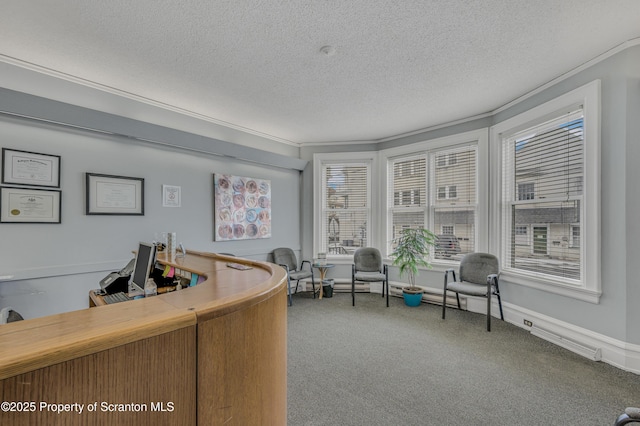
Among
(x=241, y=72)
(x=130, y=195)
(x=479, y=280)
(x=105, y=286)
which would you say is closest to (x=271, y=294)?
(x=105, y=286)

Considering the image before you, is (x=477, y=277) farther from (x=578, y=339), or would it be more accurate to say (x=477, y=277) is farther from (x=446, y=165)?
(x=446, y=165)

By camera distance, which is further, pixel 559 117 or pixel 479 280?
pixel 479 280

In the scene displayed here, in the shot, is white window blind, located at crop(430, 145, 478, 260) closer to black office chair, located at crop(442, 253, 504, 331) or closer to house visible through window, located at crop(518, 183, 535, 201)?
black office chair, located at crop(442, 253, 504, 331)

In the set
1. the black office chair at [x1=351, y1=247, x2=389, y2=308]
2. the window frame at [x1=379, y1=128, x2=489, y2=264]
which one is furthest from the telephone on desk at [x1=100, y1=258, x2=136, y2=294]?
the window frame at [x1=379, y1=128, x2=489, y2=264]

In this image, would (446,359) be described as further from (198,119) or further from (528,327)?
(198,119)

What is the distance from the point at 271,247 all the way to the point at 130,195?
2.25 metres

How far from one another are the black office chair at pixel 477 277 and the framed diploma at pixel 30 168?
14.9 feet

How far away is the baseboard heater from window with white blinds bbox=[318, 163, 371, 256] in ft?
8.91

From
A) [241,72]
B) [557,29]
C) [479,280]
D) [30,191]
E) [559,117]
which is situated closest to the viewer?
[557,29]

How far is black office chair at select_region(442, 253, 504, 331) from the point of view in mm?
3484

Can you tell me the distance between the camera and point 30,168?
8.79 feet

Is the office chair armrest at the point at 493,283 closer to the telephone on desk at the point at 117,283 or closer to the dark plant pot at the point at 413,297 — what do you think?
the dark plant pot at the point at 413,297

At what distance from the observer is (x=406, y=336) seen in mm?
3232

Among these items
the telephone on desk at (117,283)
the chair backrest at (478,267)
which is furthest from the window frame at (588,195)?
the telephone on desk at (117,283)
